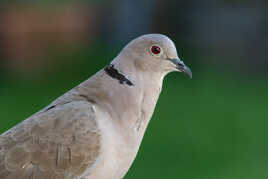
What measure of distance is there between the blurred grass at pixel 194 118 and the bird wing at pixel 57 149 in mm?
4163

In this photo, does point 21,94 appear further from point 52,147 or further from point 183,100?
point 52,147

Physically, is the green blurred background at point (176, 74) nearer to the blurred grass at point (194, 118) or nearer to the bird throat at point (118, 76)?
the blurred grass at point (194, 118)

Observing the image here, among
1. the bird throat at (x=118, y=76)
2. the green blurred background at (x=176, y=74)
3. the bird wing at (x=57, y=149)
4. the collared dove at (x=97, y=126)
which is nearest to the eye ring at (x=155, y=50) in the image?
the collared dove at (x=97, y=126)

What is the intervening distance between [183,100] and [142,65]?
27.2 ft

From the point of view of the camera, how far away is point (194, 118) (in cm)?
1027

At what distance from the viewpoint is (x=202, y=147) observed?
28.3ft

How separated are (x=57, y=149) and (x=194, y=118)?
712 centimetres

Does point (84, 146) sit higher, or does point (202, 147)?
point (84, 146)

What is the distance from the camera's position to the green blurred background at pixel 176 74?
27.4ft

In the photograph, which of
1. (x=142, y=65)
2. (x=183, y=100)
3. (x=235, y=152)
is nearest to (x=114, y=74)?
(x=142, y=65)

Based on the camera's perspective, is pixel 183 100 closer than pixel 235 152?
No

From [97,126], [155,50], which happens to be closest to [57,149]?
[97,126]

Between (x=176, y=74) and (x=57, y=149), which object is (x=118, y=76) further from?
(x=176, y=74)

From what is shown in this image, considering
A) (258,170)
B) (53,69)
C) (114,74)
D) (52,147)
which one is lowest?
(53,69)
